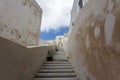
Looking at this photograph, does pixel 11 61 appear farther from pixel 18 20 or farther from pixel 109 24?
pixel 18 20

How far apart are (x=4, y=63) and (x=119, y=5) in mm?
1263

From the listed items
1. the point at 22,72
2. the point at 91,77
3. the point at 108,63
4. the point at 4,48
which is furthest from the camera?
the point at 22,72

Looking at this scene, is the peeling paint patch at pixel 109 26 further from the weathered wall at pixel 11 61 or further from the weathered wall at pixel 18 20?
the weathered wall at pixel 18 20

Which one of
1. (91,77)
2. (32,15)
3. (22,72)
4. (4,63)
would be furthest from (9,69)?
(32,15)

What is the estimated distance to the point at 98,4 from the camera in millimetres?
1519

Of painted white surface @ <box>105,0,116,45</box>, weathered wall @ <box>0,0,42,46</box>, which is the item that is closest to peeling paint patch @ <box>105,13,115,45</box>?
painted white surface @ <box>105,0,116,45</box>

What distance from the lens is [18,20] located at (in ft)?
11.2

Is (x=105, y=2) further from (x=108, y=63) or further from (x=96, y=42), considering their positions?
(x=108, y=63)

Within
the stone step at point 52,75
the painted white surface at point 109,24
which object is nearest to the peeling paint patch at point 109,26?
the painted white surface at point 109,24

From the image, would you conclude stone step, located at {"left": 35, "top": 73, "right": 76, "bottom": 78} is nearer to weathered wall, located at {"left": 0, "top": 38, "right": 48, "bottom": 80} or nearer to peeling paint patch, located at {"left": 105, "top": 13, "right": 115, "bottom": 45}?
weathered wall, located at {"left": 0, "top": 38, "right": 48, "bottom": 80}

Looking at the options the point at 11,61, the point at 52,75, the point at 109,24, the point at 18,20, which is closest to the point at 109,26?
the point at 109,24

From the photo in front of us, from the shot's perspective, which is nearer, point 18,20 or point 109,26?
point 109,26

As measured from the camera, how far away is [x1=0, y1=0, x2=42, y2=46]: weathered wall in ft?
9.30

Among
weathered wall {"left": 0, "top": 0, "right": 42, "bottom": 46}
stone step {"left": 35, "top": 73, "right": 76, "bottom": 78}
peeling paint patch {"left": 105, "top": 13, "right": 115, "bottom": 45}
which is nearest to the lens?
peeling paint patch {"left": 105, "top": 13, "right": 115, "bottom": 45}
